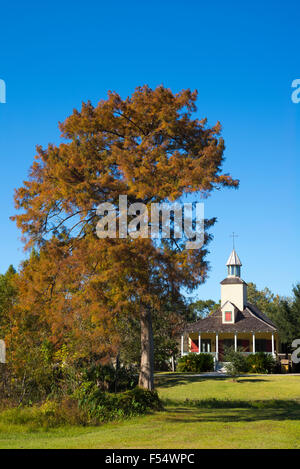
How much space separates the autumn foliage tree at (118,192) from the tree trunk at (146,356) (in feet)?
0.11

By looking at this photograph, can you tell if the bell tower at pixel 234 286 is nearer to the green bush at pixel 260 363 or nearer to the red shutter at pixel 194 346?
the red shutter at pixel 194 346

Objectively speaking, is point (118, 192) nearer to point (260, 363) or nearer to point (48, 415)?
point (48, 415)

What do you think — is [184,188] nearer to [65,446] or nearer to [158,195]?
[158,195]

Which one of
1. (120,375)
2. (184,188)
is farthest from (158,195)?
(120,375)

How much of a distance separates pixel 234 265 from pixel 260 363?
Result: 12466mm

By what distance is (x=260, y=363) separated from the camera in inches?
1344

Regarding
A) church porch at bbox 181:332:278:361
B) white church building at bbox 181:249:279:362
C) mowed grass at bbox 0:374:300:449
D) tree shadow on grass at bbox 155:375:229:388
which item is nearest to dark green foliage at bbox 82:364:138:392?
mowed grass at bbox 0:374:300:449

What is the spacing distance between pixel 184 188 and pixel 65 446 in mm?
8389

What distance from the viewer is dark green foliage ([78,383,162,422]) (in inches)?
513

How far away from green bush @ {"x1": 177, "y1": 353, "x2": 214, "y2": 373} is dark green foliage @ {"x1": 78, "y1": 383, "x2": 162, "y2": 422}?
22.0 meters

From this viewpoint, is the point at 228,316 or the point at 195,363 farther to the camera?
the point at 228,316

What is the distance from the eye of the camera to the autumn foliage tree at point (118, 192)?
14.5 metres

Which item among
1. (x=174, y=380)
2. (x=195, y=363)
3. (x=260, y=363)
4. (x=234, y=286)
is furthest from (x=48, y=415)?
(x=234, y=286)
